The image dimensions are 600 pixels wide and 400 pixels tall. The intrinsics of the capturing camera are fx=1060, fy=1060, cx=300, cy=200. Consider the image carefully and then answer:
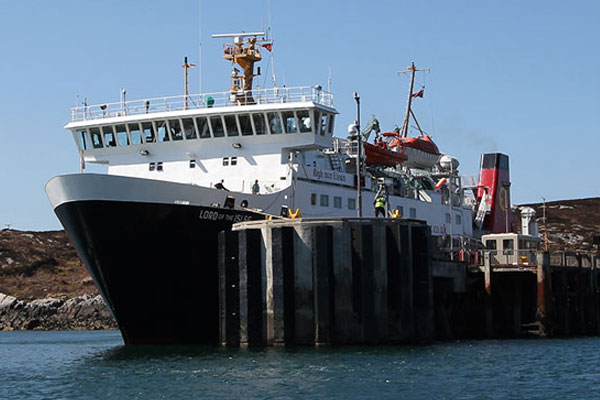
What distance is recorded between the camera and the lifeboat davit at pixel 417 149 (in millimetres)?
47812

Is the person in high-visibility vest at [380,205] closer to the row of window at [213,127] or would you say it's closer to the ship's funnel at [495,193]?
the row of window at [213,127]

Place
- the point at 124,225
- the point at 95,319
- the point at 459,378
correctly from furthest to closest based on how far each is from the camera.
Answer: the point at 95,319 → the point at 124,225 → the point at 459,378

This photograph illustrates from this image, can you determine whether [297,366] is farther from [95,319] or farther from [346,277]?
[95,319]

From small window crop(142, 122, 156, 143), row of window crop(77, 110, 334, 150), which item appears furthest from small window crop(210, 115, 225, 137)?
small window crop(142, 122, 156, 143)

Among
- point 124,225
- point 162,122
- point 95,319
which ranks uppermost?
point 162,122

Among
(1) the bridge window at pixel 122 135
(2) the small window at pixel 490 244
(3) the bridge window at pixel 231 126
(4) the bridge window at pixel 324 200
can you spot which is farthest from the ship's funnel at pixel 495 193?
(1) the bridge window at pixel 122 135

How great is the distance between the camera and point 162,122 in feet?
121

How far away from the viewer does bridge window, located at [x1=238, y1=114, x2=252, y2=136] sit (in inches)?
1423

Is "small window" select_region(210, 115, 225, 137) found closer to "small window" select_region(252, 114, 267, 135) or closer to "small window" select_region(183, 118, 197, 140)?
"small window" select_region(183, 118, 197, 140)

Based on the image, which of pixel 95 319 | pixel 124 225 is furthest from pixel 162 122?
pixel 95 319

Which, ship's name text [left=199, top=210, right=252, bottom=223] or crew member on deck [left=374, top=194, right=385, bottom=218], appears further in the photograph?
crew member on deck [left=374, top=194, right=385, bottom=218]

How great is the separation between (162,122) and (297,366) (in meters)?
13.6

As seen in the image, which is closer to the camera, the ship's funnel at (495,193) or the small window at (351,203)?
the small window at (351,203)

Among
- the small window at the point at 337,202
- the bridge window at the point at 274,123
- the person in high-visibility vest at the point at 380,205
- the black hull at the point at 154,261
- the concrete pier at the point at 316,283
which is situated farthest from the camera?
the small window at the point at 337,202
